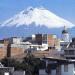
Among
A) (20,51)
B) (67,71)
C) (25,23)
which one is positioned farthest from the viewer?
(25,23)

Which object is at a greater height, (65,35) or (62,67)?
(65,35)

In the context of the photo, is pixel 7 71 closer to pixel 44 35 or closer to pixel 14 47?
pixel 14 47

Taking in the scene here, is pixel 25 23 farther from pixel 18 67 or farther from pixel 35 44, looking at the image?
pixel 18 67

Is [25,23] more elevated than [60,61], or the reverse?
[25,23]

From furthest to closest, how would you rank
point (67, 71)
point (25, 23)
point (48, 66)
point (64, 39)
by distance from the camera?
point (25, 23) < point (64, 39) < point (48, 66) < point (67, 71)

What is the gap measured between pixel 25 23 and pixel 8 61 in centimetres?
4425

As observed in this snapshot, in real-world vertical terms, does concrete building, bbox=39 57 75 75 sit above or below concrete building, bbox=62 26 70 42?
below

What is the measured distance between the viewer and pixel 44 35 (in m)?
74.3

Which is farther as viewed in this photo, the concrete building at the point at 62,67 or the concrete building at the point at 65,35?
the concrete building at the point at 65,35

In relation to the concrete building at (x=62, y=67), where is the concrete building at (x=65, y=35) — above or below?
above

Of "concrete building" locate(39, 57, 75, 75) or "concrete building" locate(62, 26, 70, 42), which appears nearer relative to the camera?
"concrete building" locate(39, 57, 75, 75)

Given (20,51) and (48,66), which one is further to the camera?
(20,51)

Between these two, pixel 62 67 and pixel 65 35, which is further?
pixel 65 35

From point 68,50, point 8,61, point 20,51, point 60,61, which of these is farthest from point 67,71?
point 20,51
